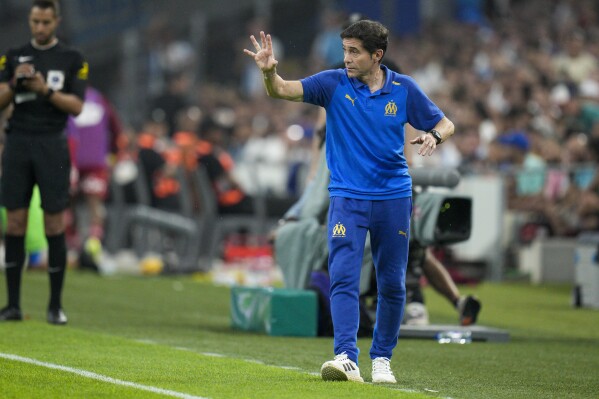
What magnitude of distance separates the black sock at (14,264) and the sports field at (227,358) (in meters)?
0.25

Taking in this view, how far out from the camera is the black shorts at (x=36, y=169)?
10555 mm

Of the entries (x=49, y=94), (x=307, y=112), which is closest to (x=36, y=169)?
(x=49, y=94)

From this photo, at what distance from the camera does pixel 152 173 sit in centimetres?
2080

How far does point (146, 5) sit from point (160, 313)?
57.2 ft

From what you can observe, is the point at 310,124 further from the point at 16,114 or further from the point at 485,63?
the point at 16,114

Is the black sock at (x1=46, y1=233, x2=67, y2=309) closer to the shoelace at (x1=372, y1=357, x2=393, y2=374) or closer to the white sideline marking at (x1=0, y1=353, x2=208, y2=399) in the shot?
the white sideline marking at (x1=0, y1=353, x2=208, y2=399)

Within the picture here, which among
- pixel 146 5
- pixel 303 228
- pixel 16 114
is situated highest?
pixel 146 5

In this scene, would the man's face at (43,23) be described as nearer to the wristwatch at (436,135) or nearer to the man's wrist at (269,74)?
the man's wrist at (269,74)

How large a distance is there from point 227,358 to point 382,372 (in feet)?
4.45

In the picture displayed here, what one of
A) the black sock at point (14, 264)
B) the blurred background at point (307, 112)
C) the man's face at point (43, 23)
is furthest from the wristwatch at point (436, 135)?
the blurred background at point (307, 112)

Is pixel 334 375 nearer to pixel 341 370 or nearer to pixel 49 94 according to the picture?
pixel 341 370

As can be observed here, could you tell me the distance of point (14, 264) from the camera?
10836mm

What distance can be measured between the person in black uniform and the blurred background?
305 centimetres

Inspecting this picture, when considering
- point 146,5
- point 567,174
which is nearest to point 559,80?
point 567,174
